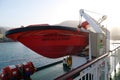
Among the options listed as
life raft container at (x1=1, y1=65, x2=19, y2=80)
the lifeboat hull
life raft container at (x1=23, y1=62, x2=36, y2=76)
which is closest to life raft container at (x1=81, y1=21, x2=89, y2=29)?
the lifeboat hull

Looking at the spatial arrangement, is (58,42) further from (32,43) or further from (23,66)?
(23,66)

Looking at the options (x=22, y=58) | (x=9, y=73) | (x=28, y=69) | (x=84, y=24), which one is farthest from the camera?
(x=22, y=58)

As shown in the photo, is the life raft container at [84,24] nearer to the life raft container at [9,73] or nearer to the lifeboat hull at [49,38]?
the lifeboat hull at [49,38]

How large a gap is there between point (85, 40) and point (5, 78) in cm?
371

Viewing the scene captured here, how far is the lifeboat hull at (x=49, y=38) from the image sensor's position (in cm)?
457

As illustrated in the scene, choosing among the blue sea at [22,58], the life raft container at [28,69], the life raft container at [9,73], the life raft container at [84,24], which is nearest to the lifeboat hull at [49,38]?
the life raft container at [84,24]

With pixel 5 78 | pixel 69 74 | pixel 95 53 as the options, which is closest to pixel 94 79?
pixel 69 74

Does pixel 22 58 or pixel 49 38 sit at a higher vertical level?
pixel 49 38

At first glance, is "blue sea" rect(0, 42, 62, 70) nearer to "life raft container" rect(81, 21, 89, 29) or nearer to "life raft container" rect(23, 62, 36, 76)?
"life raft container" rect(23, 62, 36, 76)

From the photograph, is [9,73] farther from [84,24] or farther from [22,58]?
[84,24]

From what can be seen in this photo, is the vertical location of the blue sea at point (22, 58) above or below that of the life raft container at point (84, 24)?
below

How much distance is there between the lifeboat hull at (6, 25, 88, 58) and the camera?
457 cm

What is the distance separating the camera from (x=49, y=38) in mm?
4812

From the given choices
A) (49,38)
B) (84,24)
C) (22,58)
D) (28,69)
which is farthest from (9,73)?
(84,24)
